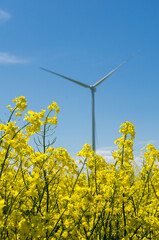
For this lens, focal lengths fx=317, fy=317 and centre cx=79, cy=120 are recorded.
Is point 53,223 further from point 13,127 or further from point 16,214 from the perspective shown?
point 13,127

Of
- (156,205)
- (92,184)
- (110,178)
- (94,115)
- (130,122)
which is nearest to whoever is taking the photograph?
(110,178)

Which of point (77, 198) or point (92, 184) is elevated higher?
point (92, 184)

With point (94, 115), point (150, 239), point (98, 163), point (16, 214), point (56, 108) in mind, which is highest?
point (94, 115)

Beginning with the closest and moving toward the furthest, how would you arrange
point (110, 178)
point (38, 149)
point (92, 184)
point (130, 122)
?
point (110, 178), point (38, 149), point (130, 122), point (92, 184)

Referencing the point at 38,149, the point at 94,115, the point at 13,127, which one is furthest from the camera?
the point at 94,115

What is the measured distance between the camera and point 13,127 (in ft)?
12.7

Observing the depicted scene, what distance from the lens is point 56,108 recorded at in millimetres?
4395

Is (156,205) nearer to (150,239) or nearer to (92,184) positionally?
(150,239)

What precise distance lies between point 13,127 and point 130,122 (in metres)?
2.16

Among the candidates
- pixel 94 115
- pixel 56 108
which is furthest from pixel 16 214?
pixel 94 115

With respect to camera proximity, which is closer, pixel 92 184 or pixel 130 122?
pixel 130 122

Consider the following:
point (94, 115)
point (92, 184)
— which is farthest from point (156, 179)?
point (94, 115)

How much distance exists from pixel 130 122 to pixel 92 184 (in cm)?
150

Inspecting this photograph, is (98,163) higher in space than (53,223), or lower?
higher
